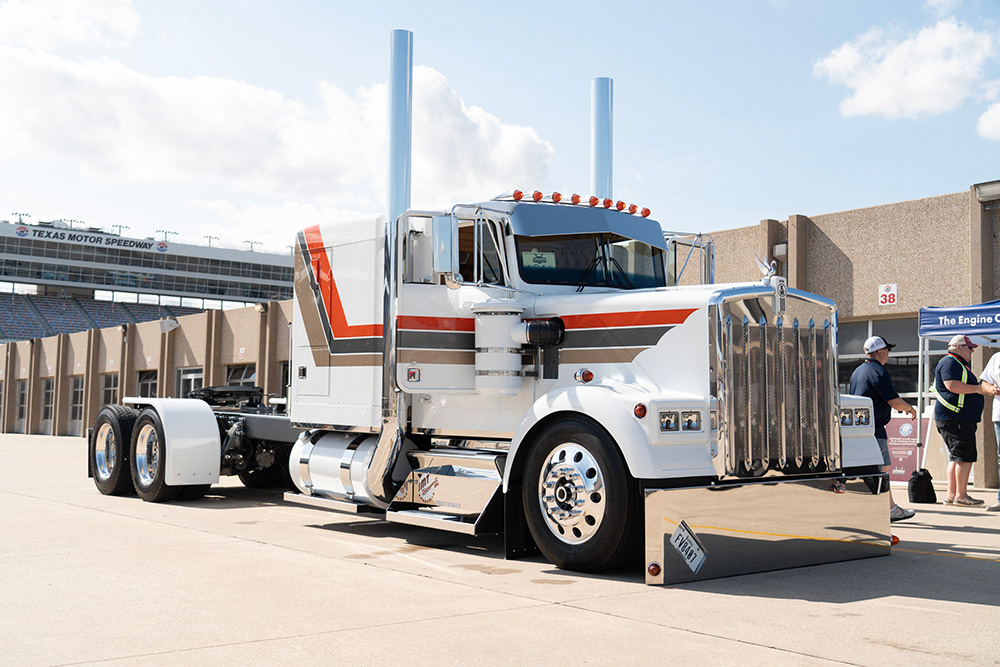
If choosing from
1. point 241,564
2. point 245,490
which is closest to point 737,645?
point 241,564

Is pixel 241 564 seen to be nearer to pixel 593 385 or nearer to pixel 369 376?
pixel 369 376

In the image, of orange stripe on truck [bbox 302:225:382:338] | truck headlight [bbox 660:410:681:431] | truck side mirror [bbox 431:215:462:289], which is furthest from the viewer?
orange stripe on truck [bbox 302:225:382:338]

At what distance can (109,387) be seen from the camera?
4197 centimetres

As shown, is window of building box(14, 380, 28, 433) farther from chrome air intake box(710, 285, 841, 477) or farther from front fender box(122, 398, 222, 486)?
chrome air intake box(710, 285, 841, 477)

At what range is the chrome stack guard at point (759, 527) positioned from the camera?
235 inches

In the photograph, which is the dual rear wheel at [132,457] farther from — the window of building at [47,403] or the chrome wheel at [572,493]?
the window of building at [47,403]

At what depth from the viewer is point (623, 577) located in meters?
6.39

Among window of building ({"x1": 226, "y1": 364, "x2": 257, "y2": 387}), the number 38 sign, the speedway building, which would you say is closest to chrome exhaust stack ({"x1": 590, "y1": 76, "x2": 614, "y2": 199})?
the speedway building

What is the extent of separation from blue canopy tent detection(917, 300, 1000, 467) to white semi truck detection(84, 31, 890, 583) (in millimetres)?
5074

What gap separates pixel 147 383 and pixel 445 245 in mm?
34786

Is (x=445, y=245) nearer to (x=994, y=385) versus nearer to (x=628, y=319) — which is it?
(x=628, y=319)

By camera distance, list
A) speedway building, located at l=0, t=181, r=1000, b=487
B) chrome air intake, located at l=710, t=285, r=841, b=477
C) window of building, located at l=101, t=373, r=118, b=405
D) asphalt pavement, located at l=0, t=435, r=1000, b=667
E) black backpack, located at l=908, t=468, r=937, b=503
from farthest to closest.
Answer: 1. window of building, located at l=101, t=373, r=118, b=405
2. speedway building, located at l=0, t=181, r=1000, b=487
3. black backpack, located at l=908, t=468, r=937, b=503
4. chrome air intake, located at l=710, t=285, r=841, b=477
5. asphalt pavement, located at l=0, t=435, r=1000, b=667

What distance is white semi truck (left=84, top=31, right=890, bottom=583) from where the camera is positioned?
6.25 meters

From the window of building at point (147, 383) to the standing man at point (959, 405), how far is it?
109ft
